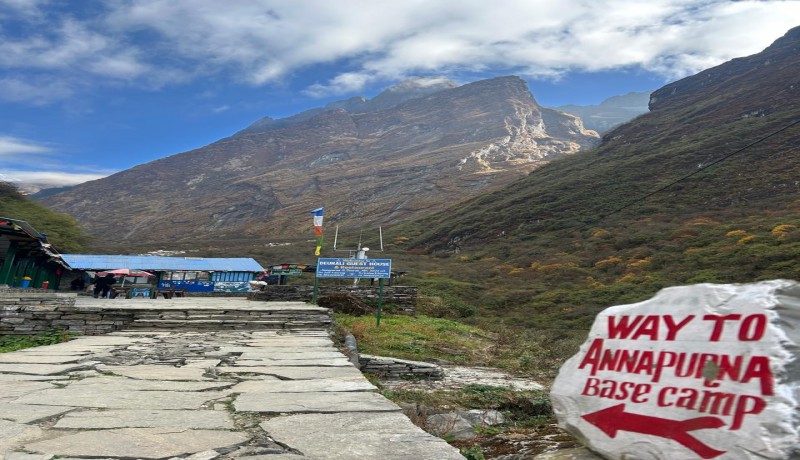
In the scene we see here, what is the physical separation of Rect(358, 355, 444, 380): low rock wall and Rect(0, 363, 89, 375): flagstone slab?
12.9 ft

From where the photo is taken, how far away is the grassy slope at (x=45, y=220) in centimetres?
3781

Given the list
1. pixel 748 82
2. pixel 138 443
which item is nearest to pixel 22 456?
pixel 138 443

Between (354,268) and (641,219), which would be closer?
(354,268)

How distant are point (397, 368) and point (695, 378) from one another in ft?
19.4

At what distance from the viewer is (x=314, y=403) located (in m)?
3.21

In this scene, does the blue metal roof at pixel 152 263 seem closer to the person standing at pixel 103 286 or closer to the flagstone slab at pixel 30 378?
the person standing at pixel 103 286

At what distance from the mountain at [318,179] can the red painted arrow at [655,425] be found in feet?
259

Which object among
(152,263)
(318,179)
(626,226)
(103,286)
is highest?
(318,179)

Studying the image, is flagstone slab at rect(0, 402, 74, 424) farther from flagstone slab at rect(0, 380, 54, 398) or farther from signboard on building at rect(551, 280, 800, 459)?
signboard on building at rect(551, 280, 800, 459)

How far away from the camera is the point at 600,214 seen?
45.0 metres

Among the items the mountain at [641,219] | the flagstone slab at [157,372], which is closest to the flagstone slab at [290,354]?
the flagstone slab at [157,372]

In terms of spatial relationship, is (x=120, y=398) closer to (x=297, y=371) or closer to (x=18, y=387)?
(x=18, y=387)

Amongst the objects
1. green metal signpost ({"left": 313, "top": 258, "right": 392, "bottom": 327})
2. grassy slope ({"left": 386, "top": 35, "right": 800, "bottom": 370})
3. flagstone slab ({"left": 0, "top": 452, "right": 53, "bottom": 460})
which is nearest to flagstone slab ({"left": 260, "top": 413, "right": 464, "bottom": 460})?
flagstone slab ({"left": 0, "top": 452, "right": 53, "bottom": 460})

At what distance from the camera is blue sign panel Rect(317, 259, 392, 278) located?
13281 mm
